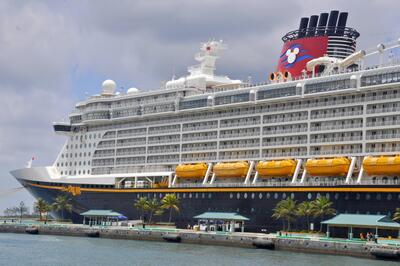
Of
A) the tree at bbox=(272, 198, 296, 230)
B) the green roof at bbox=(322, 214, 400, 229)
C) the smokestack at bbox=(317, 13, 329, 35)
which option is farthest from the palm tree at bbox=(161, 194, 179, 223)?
the smokestack at bbox=(317, 13, 329, 35)

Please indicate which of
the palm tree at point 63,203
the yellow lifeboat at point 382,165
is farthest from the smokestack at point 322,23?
the palm tree at point 63,203

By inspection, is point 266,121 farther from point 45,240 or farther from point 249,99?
point 45,240

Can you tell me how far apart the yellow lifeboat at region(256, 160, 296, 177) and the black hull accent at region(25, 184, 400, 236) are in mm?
2175

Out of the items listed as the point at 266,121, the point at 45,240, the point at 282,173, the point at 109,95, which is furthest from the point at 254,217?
the point at 109,95

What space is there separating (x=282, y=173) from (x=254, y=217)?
4.80 metres

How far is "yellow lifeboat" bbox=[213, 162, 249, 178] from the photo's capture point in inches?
2968

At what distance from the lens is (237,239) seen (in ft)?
218

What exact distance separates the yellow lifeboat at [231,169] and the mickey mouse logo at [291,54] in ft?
42.4

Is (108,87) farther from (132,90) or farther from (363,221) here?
(363,221)

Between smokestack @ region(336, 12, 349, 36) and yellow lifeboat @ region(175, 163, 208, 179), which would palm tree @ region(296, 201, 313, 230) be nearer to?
yellow lifeboat @ region(175, 163, 208, 179)

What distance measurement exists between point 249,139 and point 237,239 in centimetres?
1413

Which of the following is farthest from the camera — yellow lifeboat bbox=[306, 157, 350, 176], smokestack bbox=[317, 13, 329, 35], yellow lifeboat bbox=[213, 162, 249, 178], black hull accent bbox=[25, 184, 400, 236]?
smokestack bbox=[317, 13, 329, 35]

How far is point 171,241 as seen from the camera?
7200cm

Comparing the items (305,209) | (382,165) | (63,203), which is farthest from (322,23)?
(63,203)
